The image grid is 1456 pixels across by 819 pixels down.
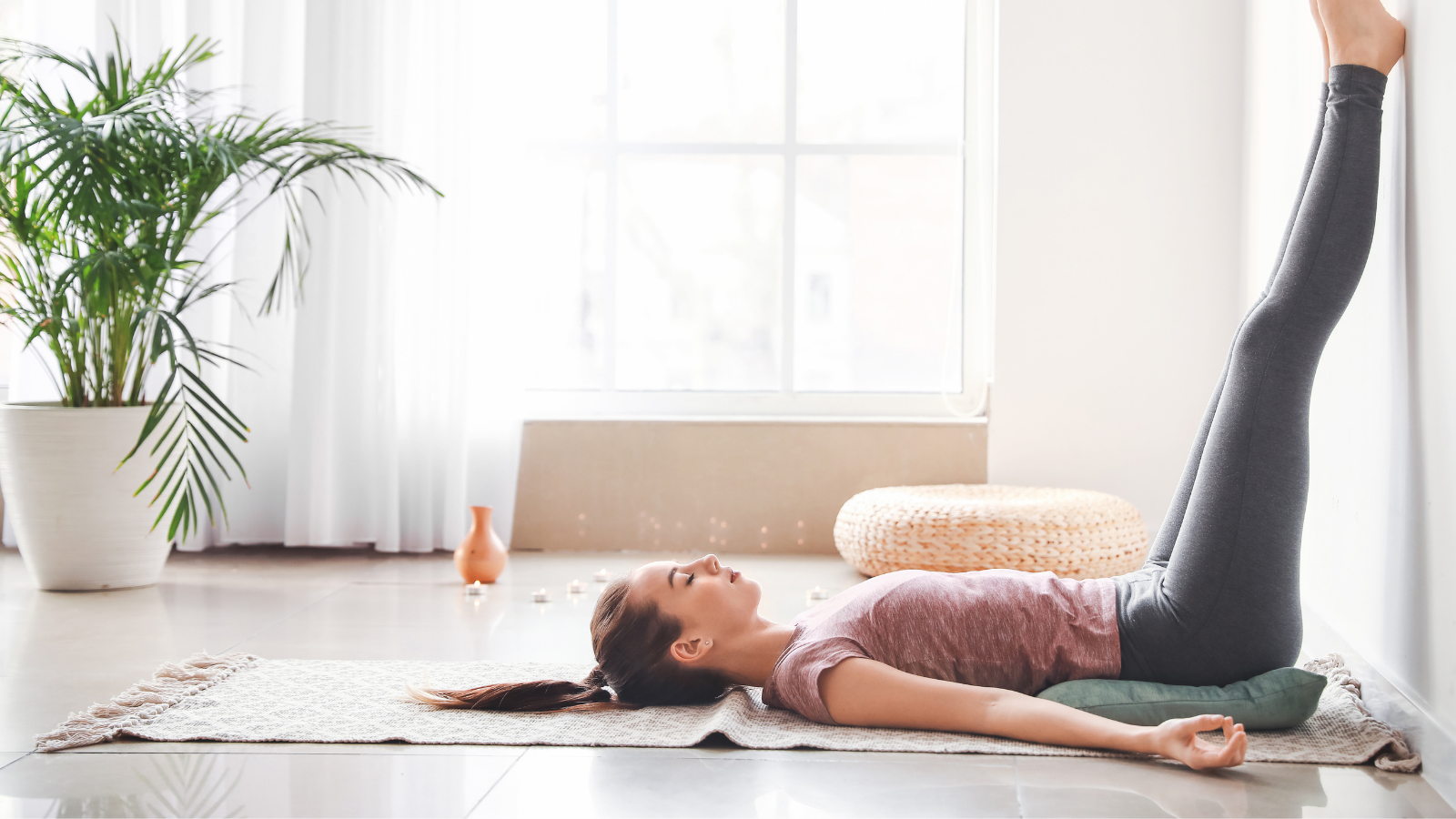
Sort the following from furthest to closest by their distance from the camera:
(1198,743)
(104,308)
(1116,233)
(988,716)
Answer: (1116,233) → (104,308) → (988,716) → (1198,743)

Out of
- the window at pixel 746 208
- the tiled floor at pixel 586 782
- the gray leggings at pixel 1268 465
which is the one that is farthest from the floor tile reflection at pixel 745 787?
the window at pixel 746 208

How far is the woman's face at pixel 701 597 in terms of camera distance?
5.15ft

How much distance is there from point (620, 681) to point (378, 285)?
1.83 meters

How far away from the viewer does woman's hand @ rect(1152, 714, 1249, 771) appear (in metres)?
1.30

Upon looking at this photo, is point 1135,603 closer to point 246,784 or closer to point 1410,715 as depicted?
point 1410,715

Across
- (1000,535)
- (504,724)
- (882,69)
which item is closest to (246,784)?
(504,724)

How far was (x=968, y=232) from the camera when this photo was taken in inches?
128

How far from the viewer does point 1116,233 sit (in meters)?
3.07

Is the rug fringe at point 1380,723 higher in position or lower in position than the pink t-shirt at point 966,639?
lower

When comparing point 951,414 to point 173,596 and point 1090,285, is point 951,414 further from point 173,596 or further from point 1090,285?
point 173,596

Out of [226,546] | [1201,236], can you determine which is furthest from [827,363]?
[226,546]

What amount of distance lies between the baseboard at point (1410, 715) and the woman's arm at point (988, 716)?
23 centimetres

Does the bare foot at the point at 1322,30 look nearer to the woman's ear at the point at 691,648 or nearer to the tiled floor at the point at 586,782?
the tiled floor at the point at 586,782

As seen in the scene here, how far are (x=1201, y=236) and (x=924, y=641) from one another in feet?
6.49
